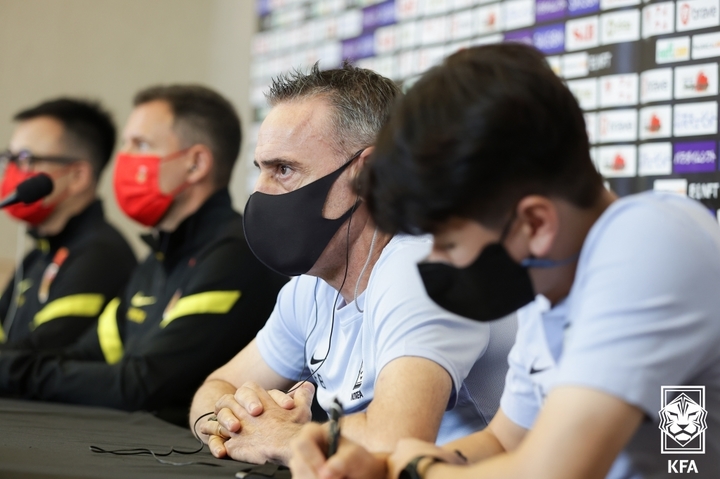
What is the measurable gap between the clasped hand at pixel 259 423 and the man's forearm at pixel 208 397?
207mm

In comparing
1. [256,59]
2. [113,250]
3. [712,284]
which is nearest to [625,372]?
[712,284]

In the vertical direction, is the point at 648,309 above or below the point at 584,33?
below

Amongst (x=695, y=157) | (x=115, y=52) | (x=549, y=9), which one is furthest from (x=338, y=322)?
(x=115, y=52)

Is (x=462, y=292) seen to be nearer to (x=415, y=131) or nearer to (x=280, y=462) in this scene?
(x=415, y=131)

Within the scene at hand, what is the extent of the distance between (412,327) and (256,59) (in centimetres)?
317

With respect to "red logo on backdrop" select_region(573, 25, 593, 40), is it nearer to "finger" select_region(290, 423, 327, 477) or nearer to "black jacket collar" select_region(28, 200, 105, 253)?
"finger" select_region(290, 423, 327, 477)

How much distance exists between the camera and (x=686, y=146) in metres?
2.12

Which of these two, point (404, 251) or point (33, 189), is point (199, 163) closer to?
point (33, 189)

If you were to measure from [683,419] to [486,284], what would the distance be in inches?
10.4

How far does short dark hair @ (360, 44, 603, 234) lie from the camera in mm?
899

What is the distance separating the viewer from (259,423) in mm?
1445

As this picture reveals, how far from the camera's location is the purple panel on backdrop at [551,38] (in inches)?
99.7

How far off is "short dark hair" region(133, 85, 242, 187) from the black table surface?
101 cm

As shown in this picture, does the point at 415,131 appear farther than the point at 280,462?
No
